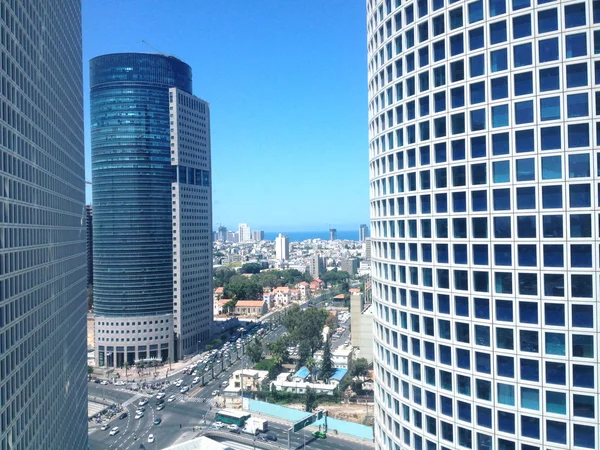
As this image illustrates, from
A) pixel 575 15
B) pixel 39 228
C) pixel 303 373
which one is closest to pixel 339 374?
pixel 303 373

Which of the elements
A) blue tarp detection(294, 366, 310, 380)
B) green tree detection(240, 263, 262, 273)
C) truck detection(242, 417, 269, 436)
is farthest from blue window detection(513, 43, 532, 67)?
green tree detection(240, 263, 262, 273)

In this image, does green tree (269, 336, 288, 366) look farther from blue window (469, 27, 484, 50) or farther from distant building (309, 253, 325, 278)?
distant building (309, 253, 325, 278)

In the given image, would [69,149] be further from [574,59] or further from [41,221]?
[574,59]

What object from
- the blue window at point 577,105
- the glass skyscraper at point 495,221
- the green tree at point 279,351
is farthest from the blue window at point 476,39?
the green tree at point 279,351

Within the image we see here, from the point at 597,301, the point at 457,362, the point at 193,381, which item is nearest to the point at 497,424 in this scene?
the point at 457,362

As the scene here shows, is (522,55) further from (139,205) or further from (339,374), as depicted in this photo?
(139,205)

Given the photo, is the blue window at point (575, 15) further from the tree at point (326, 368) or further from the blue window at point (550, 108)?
the tree at point (326, 368)
